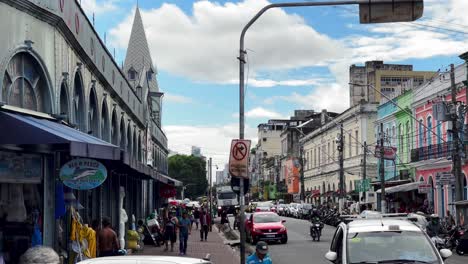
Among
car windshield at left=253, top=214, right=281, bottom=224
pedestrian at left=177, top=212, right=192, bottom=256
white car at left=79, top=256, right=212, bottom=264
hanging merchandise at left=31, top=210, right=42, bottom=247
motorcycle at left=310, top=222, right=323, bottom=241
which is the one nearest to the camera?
white car at left=79, top=256, right=212, bottom=264

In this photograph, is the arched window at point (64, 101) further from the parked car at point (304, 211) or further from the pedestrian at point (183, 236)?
the parked car at point (304, 211)

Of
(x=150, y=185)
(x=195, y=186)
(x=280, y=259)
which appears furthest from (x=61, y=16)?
(x=195, y=186)

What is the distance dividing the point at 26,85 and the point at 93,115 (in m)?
7.56

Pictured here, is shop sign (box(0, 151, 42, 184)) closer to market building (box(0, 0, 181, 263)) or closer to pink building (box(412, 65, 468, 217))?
market building (box(0, 0, 181, 263))

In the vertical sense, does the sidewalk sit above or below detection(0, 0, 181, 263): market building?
below

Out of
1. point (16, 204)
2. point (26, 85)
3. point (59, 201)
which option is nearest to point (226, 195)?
point (59, 201)

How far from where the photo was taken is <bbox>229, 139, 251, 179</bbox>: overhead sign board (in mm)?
15656

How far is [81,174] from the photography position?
40.8 ft

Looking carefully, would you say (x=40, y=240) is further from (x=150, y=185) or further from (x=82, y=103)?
(x=150, y=185)

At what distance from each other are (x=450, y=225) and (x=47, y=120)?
22.3 meters

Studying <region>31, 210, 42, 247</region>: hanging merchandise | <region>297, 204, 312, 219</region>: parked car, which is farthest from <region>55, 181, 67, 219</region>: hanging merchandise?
<region>297, 204, 312, 219</region>: parked car

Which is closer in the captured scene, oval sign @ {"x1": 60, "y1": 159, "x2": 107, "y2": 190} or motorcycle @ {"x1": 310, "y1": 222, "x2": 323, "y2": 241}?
oval sign @ {"x1": 60, "y1": 159, "x2": 107, "y2": 190}

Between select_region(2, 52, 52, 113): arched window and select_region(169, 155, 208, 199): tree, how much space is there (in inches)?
4614

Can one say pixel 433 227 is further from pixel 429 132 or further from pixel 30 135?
pixel 30 135
